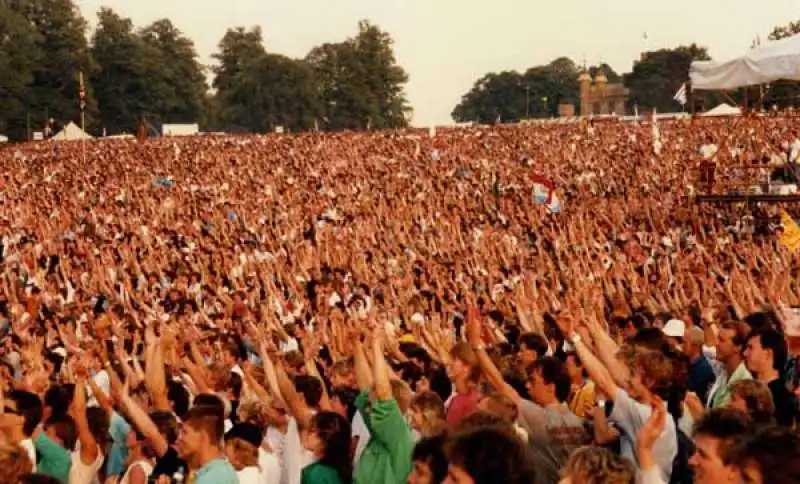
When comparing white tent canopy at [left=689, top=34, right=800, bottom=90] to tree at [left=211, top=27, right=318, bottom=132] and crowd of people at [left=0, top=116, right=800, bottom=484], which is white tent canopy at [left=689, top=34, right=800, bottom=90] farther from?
tree at [left=211, top=27, right=318, bottom=132]

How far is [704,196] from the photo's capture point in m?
27.1

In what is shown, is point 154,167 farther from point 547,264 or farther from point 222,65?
point 222,65

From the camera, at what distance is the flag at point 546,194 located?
2661 cm

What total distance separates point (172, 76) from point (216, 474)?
12185cm

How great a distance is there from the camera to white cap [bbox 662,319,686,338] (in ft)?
33.2

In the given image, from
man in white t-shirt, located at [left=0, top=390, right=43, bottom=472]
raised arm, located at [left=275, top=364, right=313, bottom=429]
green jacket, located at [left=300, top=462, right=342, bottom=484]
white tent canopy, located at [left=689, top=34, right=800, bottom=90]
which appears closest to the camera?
green jacket, located at [left=300, top=462, right=342, bottom=484]

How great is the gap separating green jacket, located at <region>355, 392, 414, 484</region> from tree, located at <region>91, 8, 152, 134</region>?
112 m

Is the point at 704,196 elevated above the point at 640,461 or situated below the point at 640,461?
below

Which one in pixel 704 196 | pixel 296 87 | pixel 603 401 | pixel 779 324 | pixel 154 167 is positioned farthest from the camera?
pixel 296 87

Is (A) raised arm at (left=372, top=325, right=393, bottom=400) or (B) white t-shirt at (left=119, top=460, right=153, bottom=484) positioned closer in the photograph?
(A) raised arm at (left=372, top=325, right=393, bottom=400)

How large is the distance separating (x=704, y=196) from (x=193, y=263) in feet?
29.5

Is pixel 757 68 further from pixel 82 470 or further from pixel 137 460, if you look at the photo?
pixel 137 460

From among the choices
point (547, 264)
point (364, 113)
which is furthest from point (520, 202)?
point (364, 113)

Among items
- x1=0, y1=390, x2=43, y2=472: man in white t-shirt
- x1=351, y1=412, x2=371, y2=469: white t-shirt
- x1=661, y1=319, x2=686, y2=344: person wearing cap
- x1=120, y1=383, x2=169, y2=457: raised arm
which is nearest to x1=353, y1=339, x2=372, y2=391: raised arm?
x1=351, y1=412, x2=371, y2=469: white t-shirt
